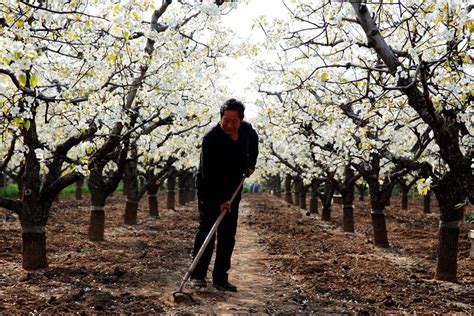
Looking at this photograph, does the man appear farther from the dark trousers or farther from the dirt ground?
Result: the dirt ground

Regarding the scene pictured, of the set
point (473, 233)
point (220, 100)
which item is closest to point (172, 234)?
point (220, 100)

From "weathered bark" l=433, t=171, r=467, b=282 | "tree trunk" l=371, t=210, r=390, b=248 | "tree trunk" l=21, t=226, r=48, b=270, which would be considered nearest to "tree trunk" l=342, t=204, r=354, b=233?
"tree trunk" l=371, t=210, r=390, b=248

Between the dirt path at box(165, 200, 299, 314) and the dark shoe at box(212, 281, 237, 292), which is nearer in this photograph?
the dirt path at box(165, 200, 299, 314)

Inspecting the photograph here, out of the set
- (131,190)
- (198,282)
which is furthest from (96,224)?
(198,282)

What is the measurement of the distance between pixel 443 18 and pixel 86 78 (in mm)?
5184

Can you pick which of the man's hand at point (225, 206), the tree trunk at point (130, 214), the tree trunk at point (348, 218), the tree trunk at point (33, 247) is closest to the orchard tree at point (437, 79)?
the man's hand at point (225, 206)

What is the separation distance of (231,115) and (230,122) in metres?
0.10

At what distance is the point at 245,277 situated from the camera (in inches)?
318

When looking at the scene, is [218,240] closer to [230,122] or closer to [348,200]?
[230,122]

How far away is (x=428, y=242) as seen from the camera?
13398mm

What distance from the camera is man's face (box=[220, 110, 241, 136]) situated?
655 centimetres

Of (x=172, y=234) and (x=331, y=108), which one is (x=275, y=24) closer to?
(x=331, y=108)

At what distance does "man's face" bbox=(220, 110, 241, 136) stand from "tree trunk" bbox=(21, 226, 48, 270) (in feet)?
11.4

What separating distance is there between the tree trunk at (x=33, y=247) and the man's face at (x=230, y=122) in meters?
3.47
